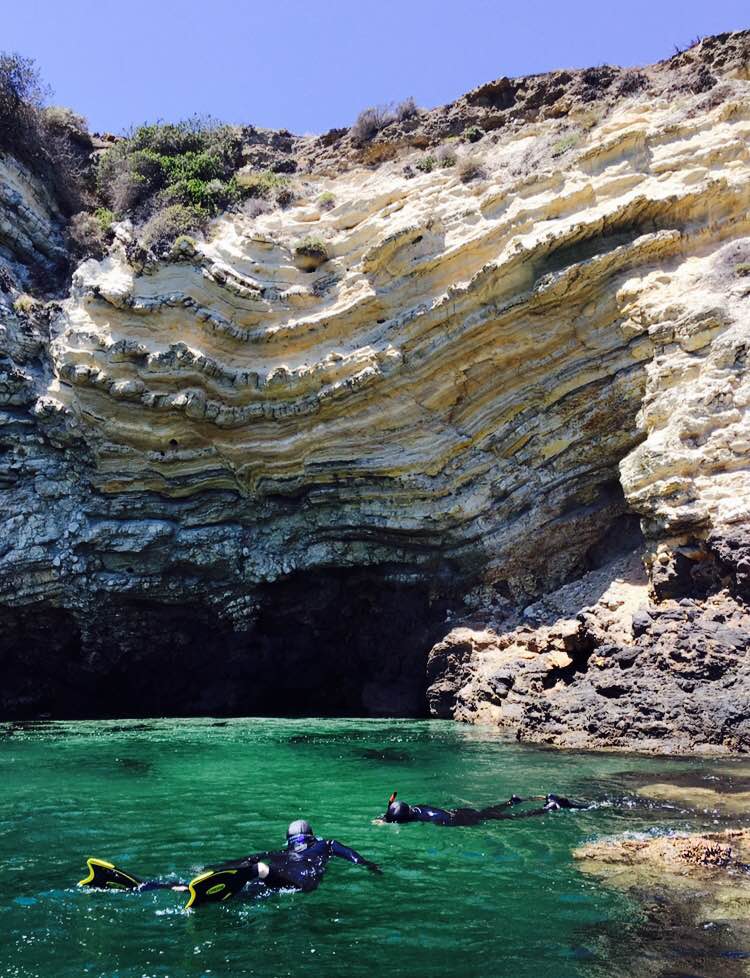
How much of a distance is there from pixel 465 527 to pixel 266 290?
6867 mm

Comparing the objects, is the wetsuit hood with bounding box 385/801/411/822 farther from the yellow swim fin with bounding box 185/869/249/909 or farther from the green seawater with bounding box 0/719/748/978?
the yellow swim fin with bounding box 185/869/249/909

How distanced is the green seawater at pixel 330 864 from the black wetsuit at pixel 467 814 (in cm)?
15

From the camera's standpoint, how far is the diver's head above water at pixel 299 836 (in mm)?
6406

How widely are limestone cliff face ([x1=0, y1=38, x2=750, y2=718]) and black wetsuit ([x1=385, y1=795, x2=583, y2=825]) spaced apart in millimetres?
8783

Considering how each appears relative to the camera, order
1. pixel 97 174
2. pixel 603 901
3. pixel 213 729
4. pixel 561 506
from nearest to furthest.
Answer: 1. pixel 603 901
2. pixel 213 729
3. pixel 561 506
4. pixel 97 174

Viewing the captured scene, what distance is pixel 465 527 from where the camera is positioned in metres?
17.0

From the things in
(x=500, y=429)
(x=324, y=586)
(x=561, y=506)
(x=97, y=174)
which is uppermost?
(x=97, y=174)

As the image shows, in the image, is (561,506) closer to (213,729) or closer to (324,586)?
(324,586)

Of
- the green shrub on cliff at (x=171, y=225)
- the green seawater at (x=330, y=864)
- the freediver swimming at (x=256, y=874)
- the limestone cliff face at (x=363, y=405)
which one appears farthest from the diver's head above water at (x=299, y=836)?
the green shrub on cliff at (x=171, y=225)

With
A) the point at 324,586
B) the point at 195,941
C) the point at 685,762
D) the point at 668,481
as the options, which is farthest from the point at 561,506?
the point at 195,941

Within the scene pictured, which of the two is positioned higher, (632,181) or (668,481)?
(632,181)

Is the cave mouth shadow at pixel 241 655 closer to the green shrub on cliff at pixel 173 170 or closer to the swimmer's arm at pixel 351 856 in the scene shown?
the green shrub on cliff at pixel 173 170

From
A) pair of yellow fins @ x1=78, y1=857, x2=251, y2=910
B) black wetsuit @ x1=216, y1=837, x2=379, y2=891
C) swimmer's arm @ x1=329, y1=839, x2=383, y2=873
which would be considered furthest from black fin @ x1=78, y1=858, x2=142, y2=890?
swimmer's arm @ x1=329, y1=839, x2=383, y2=873

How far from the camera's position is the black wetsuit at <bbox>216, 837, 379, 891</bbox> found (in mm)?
5797
